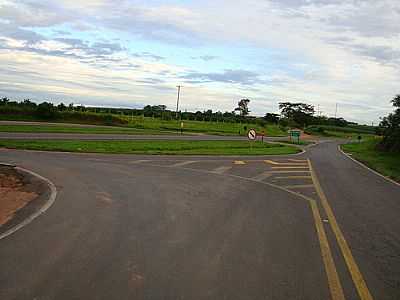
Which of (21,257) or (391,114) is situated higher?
(391,114)

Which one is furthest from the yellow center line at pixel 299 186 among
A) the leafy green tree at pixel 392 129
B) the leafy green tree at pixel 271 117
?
the leafy green tree at pixel 271 117

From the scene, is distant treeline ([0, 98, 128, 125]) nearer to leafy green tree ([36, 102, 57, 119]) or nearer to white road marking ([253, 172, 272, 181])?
leafy green tree ([36, 102, 57, 119])

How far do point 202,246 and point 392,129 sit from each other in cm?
4154

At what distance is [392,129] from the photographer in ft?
148

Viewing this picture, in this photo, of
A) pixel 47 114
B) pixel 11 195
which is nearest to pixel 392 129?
pixel 11 195

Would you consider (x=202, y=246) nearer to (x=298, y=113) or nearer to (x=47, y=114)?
(x=47, y=114)

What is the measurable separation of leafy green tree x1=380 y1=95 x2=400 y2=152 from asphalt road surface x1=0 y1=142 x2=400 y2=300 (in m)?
32.4

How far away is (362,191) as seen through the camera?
1622 cm

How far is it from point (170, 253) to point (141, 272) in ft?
3.21

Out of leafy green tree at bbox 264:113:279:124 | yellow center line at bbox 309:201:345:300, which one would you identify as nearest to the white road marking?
yellow center line at bbox 309:201:345:300

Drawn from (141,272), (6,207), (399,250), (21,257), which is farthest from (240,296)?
(6,207)

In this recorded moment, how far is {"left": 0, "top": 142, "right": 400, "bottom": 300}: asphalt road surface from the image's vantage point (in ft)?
18.7

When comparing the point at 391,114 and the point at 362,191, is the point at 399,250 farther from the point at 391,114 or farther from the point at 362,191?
the point at 391,114

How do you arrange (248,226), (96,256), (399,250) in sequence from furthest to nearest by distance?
(248,226) < (399,250) < (96,256)
